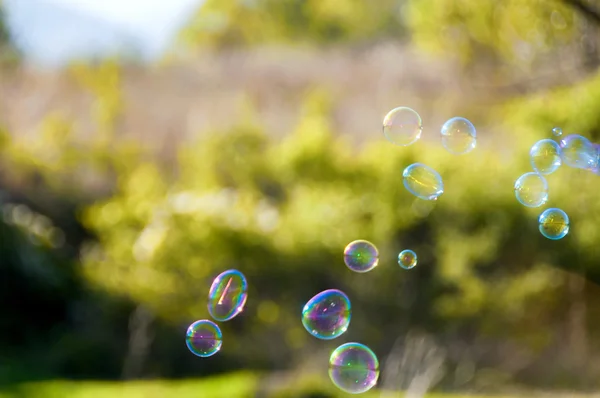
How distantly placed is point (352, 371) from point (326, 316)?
0.88 feet

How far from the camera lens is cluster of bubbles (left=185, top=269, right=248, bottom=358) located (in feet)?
12.0

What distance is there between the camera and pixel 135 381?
645cm

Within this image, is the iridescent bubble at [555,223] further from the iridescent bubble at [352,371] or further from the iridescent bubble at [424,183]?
the iridescent bubble at [352,371]

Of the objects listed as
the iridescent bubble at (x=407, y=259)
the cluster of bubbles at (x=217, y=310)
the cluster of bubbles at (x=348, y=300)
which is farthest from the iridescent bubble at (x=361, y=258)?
the cluster of bubbles at (x=217, y=310)

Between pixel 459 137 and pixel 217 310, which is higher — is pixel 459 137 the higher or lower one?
the higher one

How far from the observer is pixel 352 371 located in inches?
137

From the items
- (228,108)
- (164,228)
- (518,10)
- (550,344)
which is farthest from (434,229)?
(228,108)

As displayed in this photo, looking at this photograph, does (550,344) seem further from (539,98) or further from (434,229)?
(539,98)

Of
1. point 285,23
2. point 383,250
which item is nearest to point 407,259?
point 383,250

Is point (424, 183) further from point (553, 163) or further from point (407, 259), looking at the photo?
point (553, 163)

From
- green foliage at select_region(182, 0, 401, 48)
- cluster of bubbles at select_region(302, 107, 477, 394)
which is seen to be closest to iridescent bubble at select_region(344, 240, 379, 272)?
cluster of bubbles at select_region(302, 107, 477, 394)

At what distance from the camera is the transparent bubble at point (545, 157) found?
3.76m

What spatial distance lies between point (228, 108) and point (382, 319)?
20.1 feet

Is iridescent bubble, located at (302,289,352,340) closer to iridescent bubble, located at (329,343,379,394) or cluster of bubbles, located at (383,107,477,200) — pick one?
iridescent bubble, located at (329,343,379,394)
